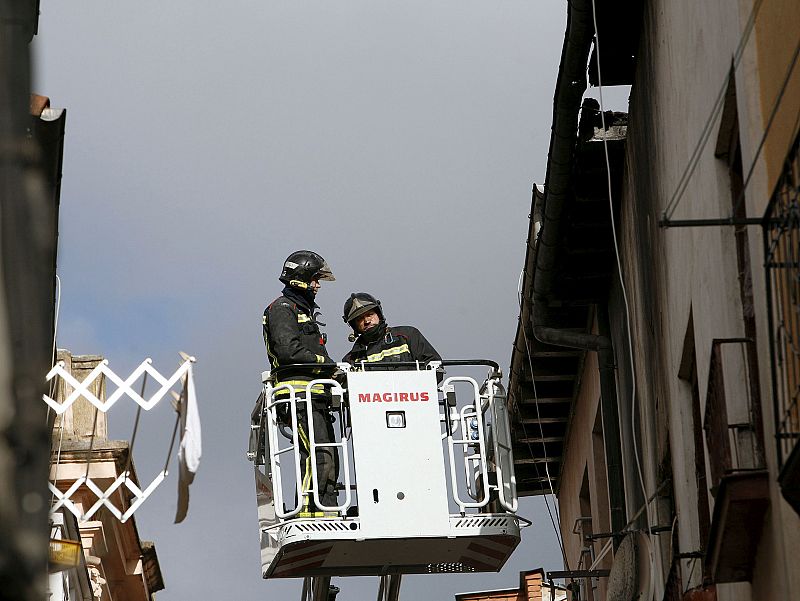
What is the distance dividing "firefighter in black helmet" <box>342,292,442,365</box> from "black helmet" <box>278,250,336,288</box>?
0.37m

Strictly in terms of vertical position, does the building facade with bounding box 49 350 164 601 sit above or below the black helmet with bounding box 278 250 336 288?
below

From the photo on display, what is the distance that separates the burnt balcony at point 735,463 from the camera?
800cm

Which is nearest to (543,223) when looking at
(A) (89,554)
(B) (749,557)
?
(B) (749,557)

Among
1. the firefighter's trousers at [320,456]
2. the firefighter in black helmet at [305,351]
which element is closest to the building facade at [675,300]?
the firefighter in black helmet at [305,351]

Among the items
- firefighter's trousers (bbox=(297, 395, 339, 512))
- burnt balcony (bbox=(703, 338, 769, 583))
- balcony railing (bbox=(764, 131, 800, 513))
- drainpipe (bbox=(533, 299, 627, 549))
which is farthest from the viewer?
drainpipe (bbox=(533, 299, 627, 549))

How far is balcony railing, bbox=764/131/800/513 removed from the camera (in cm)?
659

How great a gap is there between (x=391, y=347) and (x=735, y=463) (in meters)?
5.95

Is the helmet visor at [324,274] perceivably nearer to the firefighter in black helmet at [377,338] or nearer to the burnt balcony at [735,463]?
the firefighter in black helmet at [377,338]

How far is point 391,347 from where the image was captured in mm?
14266

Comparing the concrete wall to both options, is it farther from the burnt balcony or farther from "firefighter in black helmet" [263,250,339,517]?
"firefighter in black helmet" [263,250,339,517]

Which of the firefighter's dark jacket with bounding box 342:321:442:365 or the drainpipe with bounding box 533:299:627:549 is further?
the drainpipe with bounding box 533:299:627:549

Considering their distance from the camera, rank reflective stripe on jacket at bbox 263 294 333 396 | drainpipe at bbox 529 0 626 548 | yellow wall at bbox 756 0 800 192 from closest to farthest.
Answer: yellow wall at bbox 756 0 800 192 → drainpipe at bbox 529 0 626 548 → reflective stripe on jacket at bbox 263 294 333 396

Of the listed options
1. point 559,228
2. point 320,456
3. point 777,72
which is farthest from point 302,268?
point 777,72

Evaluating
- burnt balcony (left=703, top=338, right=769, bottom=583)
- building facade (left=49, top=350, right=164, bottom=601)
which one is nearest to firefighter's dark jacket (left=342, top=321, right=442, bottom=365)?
building facade (left=49, top=350, right=164, bottom=601)
